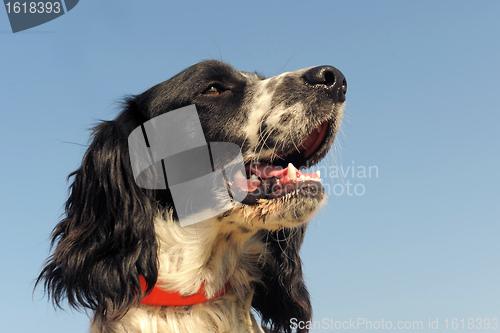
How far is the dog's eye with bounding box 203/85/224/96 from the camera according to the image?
4148 millimetres

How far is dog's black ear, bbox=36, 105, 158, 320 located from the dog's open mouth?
0.75 meters

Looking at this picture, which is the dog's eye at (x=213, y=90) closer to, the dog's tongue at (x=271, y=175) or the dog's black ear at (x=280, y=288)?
the dog's tongue at (x=271, y=175)

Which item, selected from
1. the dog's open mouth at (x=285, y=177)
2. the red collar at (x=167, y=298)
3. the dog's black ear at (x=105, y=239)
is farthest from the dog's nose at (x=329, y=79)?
the red collar at (x=167, y=298)

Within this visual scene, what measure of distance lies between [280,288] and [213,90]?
5.60 ft

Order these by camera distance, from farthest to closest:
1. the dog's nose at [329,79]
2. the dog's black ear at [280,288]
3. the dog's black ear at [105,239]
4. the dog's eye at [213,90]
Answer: the dog's black ear at [280,288] → the dog's eye at [213,90] → the dog's nose at [329,79] → the dog's black ear at [105,239]

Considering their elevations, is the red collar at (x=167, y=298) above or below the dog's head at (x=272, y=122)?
below

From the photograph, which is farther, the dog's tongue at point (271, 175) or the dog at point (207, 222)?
the dog's tongue at point (271, 175)

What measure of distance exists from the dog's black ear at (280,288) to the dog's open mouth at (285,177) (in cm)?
63

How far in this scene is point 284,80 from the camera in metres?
A: 4.11

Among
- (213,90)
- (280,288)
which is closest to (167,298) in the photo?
(280,288)

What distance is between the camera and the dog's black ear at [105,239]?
3.55m

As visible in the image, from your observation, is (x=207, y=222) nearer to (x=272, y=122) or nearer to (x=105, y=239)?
(x=105, y=239)

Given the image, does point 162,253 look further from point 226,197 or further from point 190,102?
point 190,102

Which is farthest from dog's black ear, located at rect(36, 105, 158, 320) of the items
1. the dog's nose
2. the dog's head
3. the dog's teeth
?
the dog's nose
